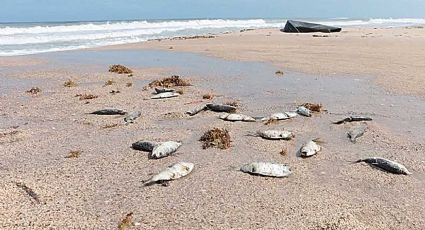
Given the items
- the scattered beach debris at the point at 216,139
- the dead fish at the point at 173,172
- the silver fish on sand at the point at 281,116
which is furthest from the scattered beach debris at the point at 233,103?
the dead fish at the point at 173,172

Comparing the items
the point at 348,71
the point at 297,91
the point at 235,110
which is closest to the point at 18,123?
the point at 235,110

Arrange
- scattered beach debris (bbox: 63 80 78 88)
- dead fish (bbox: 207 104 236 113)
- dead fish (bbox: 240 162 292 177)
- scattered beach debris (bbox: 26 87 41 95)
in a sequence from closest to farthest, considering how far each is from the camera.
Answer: dead fish (bbox: 240 162 292 177) < dead fish (bbox: 207 104 236 113) < scattered beach debris (bbox: 26 87 41 95) < scattered beach debris (bbox: 63 80 78 88)

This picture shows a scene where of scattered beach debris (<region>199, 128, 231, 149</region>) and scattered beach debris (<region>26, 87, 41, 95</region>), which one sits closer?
scattered beach debris (<region>199, 128, 231, 149</region>)

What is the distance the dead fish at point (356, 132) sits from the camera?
589cm

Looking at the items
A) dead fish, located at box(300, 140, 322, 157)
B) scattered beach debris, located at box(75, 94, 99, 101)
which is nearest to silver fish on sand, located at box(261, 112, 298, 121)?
dead fish, located at box(300, 140, 322, 157)

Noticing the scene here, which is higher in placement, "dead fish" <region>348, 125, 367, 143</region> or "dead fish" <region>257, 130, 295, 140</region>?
"dead fish" <region>348, 125, 367, 143</region>

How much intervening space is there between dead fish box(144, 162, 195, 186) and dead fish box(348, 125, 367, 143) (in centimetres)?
242

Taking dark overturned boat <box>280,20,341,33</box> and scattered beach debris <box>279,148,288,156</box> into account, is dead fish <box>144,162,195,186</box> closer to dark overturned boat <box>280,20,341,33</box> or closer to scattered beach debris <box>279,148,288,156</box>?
scattered beach debris <box>279,148,288,156</box>

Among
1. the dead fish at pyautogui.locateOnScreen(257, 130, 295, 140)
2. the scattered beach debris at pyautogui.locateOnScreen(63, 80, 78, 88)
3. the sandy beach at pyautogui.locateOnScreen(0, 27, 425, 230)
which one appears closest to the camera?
the sandy beach at pyautogui.locateOnScreen(0, 27, 425, 230)

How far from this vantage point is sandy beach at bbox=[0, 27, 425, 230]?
152 inches

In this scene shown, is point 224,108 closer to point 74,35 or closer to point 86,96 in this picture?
point 86,96

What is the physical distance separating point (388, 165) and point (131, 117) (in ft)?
13.3

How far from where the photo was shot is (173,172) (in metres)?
4.62

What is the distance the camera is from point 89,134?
6.34 metres
